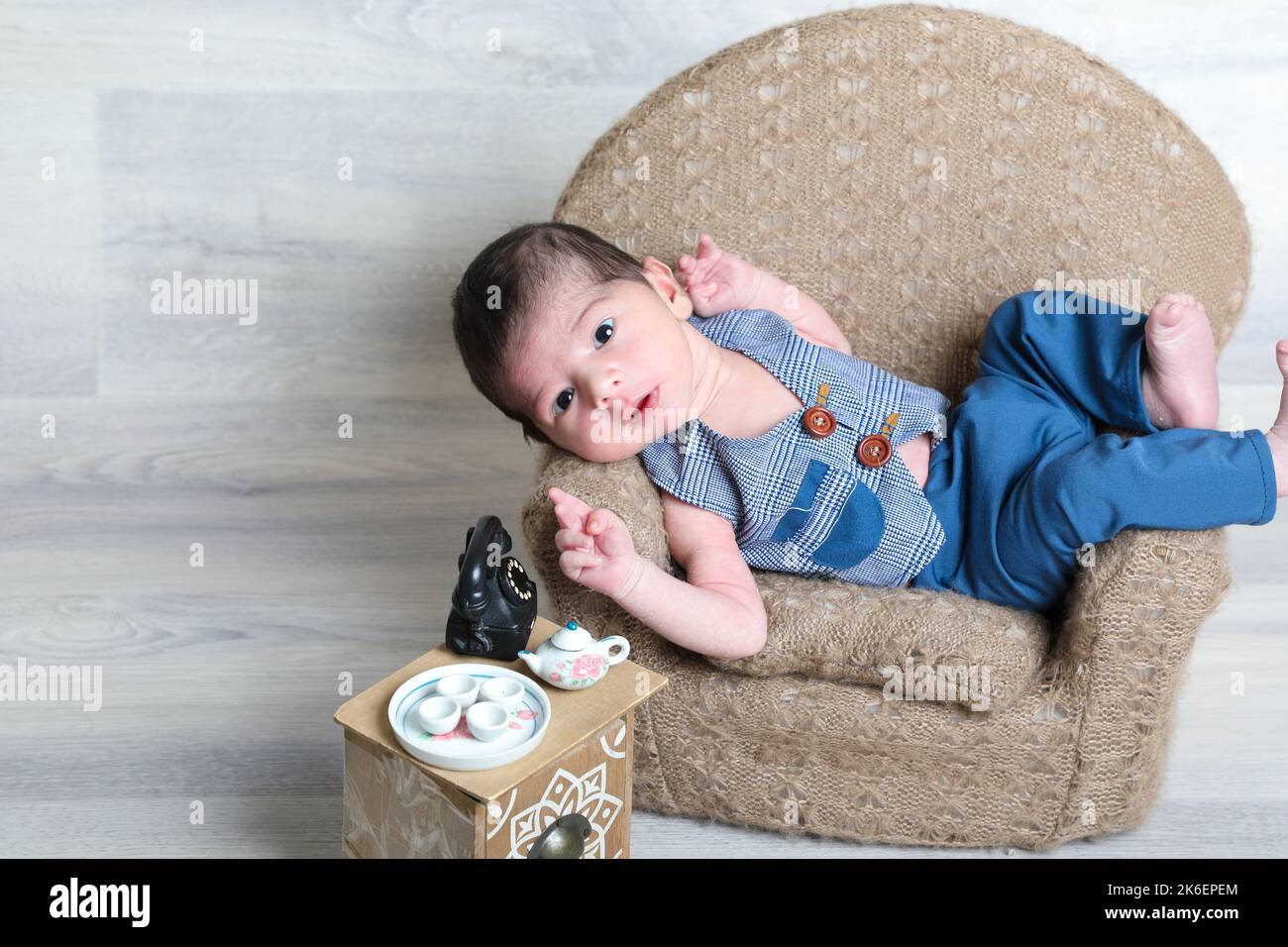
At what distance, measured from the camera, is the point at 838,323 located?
242 centimetres

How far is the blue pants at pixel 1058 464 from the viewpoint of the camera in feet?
6.34

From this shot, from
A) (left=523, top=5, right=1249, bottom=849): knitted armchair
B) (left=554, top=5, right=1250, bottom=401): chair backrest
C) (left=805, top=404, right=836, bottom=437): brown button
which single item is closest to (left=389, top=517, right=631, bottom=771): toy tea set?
(left=523, top=5, right=1249, bottom=849): knitted armchair

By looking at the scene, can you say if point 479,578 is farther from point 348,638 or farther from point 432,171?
point 432,171

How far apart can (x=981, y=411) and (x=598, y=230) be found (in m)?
0.67

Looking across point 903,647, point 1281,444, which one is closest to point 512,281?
point 903,647

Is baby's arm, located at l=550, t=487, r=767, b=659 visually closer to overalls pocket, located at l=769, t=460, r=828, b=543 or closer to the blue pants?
overalls pocket, located at l=769, t=460, r=828, b=543

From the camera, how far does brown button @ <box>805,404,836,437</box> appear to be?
2.16 metres

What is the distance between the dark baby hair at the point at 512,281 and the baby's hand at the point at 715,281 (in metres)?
0.20

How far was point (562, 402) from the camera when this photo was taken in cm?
203

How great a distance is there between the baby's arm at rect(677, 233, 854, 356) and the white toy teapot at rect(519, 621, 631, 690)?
69cm

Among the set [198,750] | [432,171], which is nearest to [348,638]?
[198,750]
